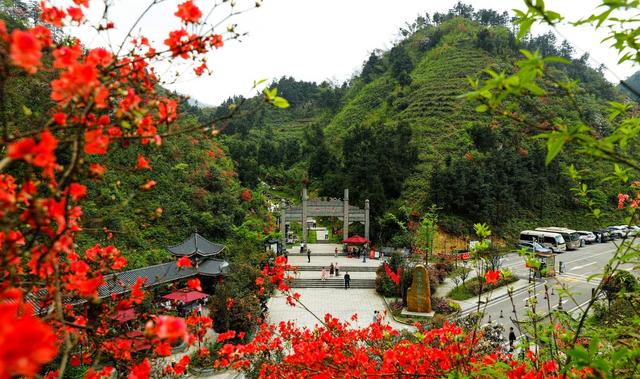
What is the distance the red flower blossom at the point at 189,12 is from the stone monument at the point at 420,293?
13.9 metres

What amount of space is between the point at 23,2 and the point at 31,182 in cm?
4077

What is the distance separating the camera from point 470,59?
161 feet

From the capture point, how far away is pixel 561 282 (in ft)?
41.8

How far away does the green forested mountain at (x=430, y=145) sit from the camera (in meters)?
26.7

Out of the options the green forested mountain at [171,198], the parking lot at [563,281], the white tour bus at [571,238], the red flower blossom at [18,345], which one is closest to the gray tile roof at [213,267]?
the green forested mountain at [171,198]

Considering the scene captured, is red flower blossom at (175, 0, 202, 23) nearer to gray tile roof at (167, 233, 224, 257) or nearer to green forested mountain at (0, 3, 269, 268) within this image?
gray tile roof at (167, 233, 224, 257)

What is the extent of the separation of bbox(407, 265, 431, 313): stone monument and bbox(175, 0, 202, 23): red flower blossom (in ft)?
45.7

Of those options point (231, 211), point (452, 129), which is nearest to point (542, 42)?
point (452, 129)

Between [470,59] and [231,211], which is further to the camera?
[470,59]

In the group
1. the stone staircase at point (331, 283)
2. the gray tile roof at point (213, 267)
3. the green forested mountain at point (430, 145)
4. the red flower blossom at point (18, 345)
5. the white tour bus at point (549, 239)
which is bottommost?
the stone staircase at point (331, 283)

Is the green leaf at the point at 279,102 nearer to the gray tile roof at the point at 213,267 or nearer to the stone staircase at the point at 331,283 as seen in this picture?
the gray tile roof at the point at 213,267

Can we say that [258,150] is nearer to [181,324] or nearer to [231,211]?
[231,211]

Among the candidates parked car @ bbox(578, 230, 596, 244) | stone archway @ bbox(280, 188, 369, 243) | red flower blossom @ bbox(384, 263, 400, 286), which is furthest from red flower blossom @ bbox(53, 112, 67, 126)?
parked car @ bbox(578, 230, 596, 244)

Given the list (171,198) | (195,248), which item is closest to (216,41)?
(195,248)
